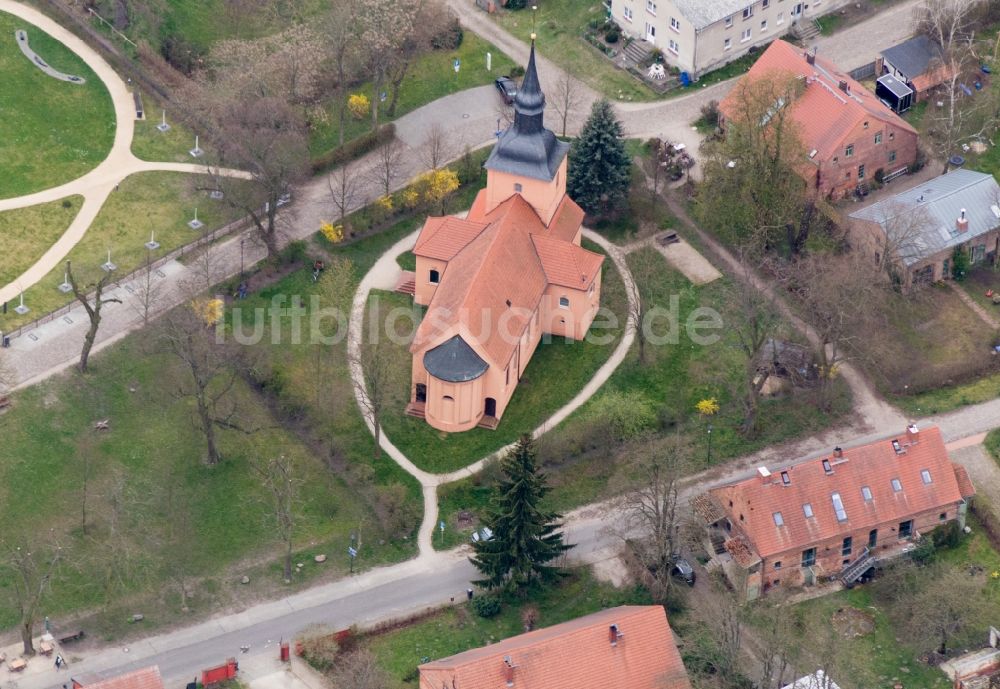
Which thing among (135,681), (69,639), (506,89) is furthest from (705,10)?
(135,681)

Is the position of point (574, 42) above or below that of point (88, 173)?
above

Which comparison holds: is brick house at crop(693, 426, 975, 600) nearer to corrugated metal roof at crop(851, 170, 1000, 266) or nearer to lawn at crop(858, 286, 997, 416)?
lawn at crop(858, 286, 997, 416)

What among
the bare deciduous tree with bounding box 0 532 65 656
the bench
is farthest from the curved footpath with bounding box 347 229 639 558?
the bare deciduous tree with bounding box 0 532 65 656

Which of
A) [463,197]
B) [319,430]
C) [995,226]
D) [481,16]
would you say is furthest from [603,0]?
[319,430]

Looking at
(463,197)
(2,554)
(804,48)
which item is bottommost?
(2,554)

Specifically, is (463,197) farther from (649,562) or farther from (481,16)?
(649,562)

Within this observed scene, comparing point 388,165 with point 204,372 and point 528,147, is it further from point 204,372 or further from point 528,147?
point 204,372

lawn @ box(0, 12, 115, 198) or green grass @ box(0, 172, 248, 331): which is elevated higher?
lawn @ box(0, 12, 115, 198)
